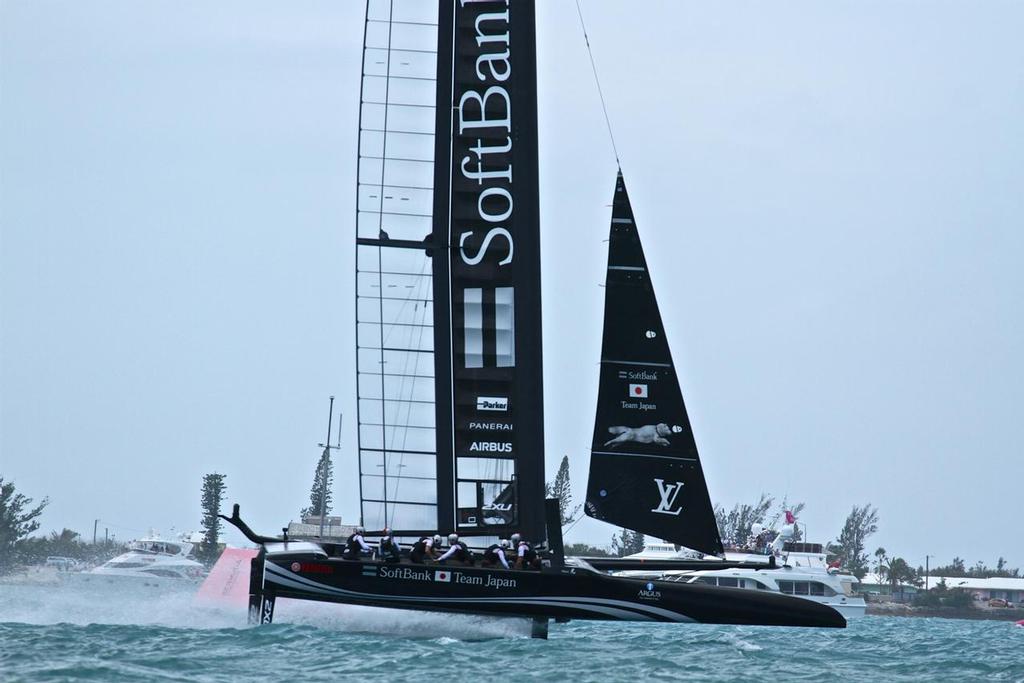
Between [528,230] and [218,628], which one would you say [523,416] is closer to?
[528,230]

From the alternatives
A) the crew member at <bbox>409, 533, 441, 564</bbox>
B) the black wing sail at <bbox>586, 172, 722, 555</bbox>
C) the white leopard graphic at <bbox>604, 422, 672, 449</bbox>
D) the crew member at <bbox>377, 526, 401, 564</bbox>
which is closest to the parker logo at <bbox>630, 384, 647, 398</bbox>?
the black wing sail at <bbox>586, 172, 722, 555</bbox>

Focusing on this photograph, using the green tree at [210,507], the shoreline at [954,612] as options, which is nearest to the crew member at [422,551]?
the green tree at [210,507]

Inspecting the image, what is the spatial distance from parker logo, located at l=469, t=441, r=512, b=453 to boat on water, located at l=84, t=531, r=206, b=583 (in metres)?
26.1

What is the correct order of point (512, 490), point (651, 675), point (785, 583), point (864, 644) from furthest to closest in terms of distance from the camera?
point (785, 583) → point (864, 644) → point (512, 490) → point (651, 675)

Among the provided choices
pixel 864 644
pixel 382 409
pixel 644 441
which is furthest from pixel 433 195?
pixel 864 644

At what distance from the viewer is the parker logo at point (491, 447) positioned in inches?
885

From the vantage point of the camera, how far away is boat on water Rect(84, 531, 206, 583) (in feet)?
152

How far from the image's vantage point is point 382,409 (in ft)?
73.6

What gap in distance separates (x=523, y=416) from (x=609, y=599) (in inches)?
143

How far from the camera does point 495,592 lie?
19.7m

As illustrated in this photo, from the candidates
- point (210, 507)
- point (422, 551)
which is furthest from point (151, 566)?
point (422, 551)

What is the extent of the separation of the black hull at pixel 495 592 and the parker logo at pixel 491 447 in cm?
283

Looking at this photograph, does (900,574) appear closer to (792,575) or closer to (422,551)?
(792,575)

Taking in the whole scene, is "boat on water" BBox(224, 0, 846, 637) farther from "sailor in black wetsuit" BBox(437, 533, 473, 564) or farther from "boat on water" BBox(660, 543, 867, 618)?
"boat on water" BBox(660, 543, 867, 618)
